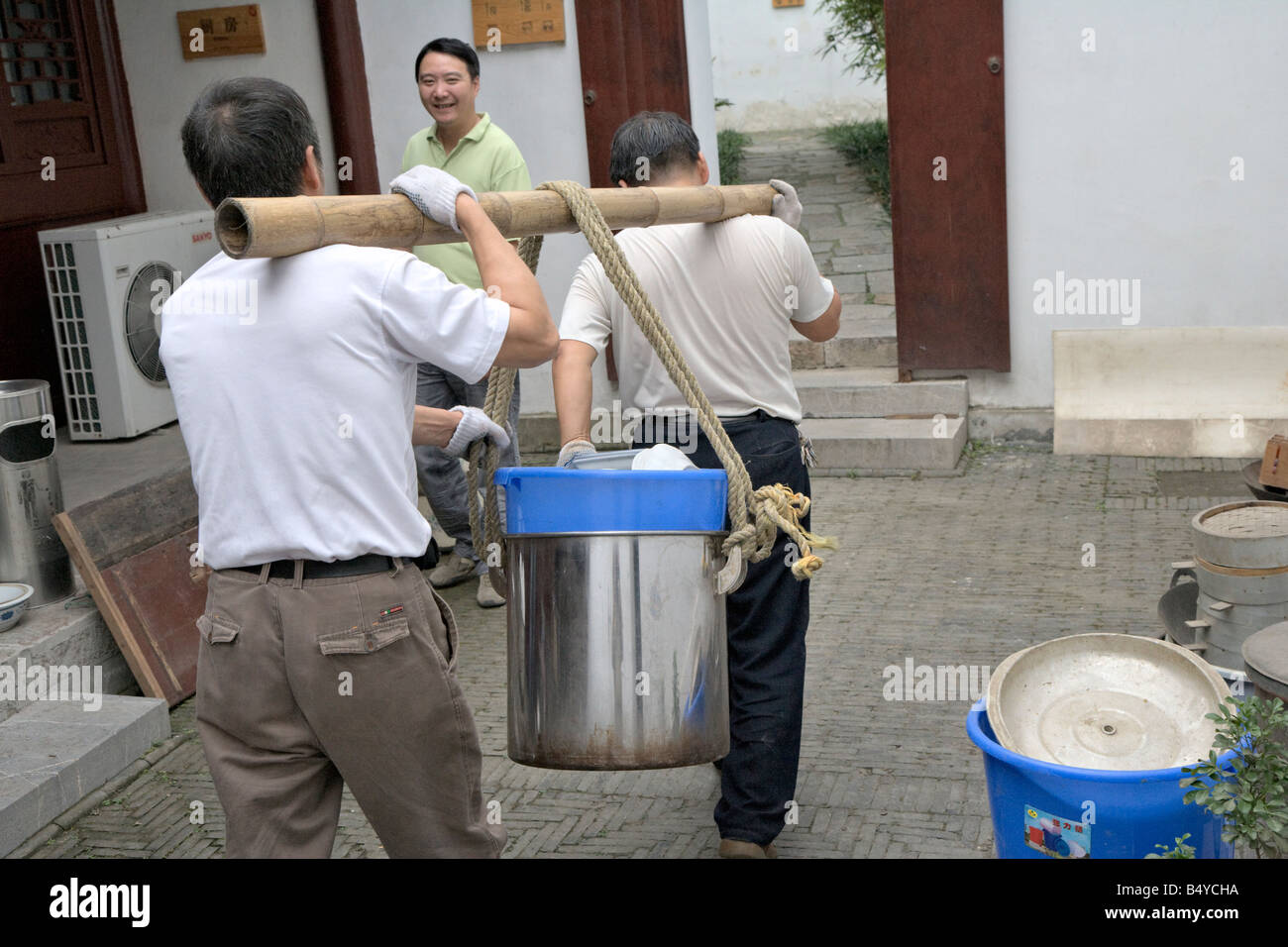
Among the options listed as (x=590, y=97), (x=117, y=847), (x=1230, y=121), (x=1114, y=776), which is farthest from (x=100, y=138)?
(x=1114, y=776)

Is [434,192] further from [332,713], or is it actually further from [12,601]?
[12,601]

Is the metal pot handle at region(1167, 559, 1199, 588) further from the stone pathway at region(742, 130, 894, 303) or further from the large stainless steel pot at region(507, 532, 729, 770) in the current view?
the stone pathway at region(742, 130, 894, 303)

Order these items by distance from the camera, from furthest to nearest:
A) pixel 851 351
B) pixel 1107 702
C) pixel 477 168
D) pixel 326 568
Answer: pixel 851 351 → pixel 477 168 → pixel 1107 702 → pixel 326 568

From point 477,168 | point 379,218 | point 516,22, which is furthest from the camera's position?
point 516,22

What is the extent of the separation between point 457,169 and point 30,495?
2.41 metres

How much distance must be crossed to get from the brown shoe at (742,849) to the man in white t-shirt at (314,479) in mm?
1282

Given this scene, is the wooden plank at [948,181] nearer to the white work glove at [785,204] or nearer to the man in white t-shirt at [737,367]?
the white work glove at [785,204]

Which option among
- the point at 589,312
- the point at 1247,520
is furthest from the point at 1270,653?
the point at 589,312

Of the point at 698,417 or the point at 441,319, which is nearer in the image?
the point at 441,319

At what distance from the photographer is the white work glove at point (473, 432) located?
10.1ft

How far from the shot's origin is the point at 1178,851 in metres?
2.96

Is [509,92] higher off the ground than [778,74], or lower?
lower

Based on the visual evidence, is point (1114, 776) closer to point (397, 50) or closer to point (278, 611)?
point (278, 611)

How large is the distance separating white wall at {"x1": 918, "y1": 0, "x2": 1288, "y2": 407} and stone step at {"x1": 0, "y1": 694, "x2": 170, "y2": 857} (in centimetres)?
559
